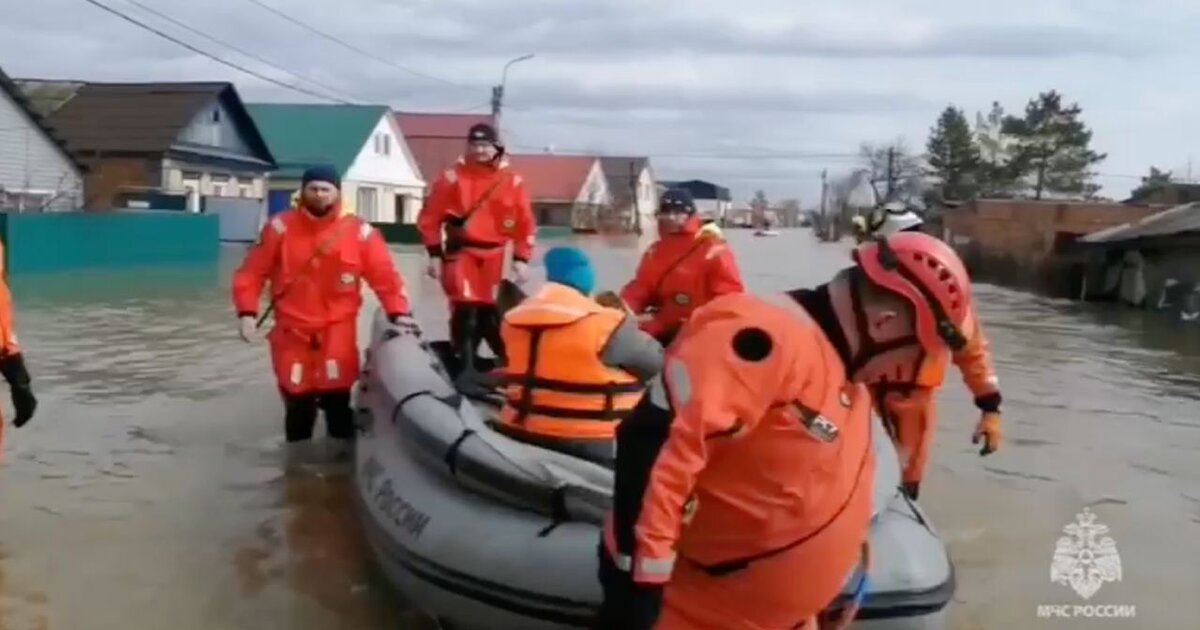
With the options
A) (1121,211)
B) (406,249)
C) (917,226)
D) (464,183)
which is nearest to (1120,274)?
(1121,211)

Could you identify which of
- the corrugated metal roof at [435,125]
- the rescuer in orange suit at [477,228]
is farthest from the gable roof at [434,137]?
the rescuer in orange suit at [477,228]

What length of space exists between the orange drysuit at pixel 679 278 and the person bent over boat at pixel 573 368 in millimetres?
2237

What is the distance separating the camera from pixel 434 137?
62000 mm

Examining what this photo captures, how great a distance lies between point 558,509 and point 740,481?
Result: 1.90m

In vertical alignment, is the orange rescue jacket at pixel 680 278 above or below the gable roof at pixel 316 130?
below

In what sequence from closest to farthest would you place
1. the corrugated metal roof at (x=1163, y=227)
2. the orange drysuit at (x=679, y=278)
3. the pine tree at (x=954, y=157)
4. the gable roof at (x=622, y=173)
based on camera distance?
1. the orange drysuit at (x=679, y=278)
2. the corrugated metal roof at (x=1163, y=227)
3. the pine tree at (x=954, y=157)
4. the gable roof at (x=622, y=173)

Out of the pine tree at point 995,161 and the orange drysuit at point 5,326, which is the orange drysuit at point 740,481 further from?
the pine tree at point 995,161

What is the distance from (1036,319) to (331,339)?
658 inches

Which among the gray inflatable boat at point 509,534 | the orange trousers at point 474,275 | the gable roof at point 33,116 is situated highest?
the gable roof at point 33,116

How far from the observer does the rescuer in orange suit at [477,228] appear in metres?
8.28

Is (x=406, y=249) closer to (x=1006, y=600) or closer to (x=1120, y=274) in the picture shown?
(x=1120, y=274)

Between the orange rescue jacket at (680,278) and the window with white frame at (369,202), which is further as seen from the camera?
the window with white frame at (369,202)

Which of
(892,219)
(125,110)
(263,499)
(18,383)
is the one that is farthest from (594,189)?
(892,219)

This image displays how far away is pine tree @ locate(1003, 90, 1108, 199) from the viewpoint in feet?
217
